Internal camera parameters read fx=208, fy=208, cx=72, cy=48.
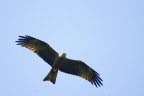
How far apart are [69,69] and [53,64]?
0.88 meters

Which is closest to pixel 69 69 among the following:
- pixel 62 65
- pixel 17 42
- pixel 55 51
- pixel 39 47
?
pixel 62 65

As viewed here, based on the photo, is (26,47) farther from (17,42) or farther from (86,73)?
(86,73)

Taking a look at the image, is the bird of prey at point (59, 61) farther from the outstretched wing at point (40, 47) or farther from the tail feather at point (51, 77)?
the tail feather at point (51, 77)

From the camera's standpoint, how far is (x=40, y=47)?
34.3 ft

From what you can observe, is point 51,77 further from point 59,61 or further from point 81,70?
point 81,70

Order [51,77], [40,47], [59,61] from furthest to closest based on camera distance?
1. [40,47]
2. [59,61]
3. [51,77]

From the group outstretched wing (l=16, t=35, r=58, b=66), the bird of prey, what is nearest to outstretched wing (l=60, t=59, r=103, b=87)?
the bird of prey

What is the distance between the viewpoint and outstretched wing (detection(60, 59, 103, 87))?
33.4 ft

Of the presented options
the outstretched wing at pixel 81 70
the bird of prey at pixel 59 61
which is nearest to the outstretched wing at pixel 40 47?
the bird of prey at pixel 59 61

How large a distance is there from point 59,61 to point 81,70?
50.7 inches

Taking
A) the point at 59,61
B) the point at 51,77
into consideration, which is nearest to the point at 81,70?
the point at 59,61

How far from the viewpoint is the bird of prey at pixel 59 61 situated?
32.8 ft

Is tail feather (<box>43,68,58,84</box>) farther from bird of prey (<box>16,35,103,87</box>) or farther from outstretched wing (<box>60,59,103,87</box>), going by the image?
outstretched wing (<box>60,59,103,87</box>)

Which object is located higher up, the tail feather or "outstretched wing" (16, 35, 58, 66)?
"outstretched wing" (16, 35, 58, 66)
